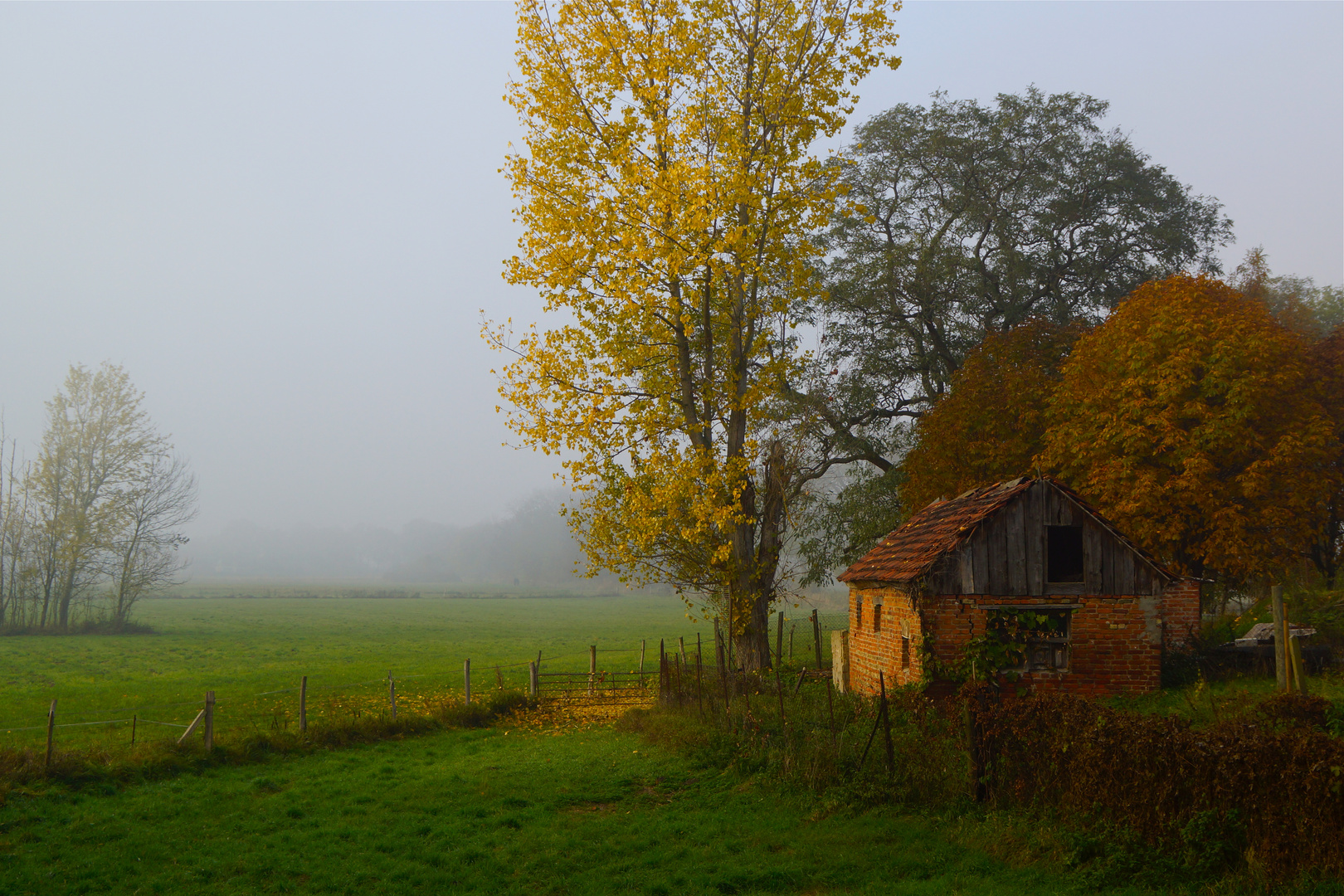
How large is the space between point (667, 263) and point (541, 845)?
40.4 ft

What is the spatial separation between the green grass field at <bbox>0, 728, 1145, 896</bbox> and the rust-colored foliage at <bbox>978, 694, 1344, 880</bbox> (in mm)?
1110

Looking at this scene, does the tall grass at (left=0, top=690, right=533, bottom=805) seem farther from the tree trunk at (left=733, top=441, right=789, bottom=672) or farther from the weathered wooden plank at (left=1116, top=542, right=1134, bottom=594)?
the weathered wooden plank at (left=1116, top=542, right=1134, bottom=594)

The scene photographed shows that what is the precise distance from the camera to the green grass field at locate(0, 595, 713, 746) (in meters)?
21.8

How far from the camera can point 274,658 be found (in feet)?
123

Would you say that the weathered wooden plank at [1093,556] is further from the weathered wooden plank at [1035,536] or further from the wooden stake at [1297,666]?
the wooden stake at [1297,666]

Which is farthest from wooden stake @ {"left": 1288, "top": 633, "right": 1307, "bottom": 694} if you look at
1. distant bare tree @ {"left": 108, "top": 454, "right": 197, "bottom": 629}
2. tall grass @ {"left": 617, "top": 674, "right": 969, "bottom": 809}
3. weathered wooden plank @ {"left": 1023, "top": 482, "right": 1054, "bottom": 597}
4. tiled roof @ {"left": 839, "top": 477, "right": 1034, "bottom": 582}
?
distant bare tree @ {"left": 108, "top": 454, "right": 197, "bottom": 629}

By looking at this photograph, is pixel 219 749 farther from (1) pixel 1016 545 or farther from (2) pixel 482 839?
(1) pixel 1016 545

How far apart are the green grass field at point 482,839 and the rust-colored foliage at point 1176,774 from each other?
3.64 ft

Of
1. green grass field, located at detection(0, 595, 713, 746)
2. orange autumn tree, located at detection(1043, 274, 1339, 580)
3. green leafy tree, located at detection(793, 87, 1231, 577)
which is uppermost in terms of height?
green leafy tree, located at detection(793, 87, 1231, 577)

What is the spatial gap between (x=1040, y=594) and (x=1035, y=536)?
1.13 metres

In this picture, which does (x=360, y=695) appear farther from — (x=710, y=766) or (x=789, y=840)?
(x=789, y=840)

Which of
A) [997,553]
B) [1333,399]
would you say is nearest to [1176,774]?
[997,553]

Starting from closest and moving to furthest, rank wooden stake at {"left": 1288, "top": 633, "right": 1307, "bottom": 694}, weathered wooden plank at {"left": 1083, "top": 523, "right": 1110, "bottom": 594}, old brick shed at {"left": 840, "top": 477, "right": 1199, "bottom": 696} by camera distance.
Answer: wooden stake at {"left": 1288, "top": 633, "right": 1307, "bottom": 694}, old brick shed at {"left": 840, "top": 477, "right": 1199, "bottom": 696}, weathered wooden plank at {"left": 1083, "top": 523, "right": 1110, "bottom": 594}

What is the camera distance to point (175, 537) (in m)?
49.1
